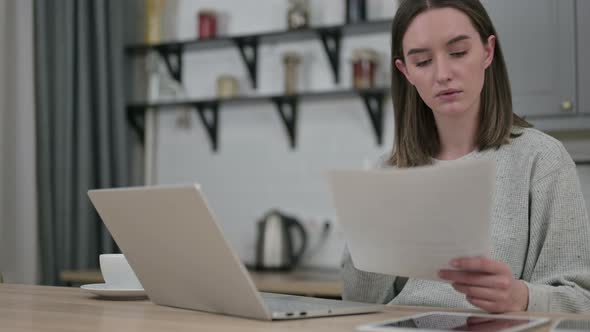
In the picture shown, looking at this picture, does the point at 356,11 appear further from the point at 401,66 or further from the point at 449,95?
the point at 449,95

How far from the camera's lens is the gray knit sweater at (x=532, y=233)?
4.59 feet

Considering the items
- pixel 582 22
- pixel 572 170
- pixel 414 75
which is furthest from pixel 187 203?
pixel 582 22

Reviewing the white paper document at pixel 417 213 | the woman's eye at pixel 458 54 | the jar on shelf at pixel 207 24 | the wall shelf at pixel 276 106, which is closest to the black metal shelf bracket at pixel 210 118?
the wall shelf at pixel 276 106

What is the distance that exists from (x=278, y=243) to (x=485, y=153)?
5.97 ft

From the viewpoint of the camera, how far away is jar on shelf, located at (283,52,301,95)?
3.41m

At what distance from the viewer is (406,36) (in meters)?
1.59

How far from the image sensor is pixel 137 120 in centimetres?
383

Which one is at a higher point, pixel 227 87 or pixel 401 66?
pixel 227 87

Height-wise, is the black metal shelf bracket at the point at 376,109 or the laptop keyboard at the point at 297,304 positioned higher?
the black metal shelf bracket at the point at 376,109

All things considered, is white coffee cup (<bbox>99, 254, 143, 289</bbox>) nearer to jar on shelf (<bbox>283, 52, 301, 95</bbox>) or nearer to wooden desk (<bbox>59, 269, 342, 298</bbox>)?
wooden desk (<bbox>59, 269, 342, 298</bbox>)

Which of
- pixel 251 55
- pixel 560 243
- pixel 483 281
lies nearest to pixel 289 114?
pixel 251 55

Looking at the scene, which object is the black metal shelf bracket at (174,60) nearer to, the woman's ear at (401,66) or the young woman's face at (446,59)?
the woman's ear at (401,66)

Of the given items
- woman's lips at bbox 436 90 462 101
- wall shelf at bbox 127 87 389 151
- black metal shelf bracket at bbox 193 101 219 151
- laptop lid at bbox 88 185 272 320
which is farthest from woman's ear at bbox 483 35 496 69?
black metal shelf bracket at bbox 193 101 219 151

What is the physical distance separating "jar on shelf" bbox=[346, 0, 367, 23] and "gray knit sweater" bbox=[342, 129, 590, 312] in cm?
177
